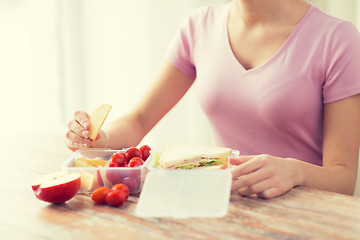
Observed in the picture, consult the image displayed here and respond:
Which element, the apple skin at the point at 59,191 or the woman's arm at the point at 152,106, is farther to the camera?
the woman's arm at the point at 152,106

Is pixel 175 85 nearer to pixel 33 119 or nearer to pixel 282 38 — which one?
pixel 282 38

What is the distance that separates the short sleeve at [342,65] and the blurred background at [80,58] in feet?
3.78

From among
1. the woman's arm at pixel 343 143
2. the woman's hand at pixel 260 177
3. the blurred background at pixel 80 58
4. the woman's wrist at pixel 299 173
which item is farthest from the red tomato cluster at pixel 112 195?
the blurred background at pixel 80 58

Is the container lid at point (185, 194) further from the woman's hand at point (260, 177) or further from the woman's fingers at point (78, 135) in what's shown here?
the woman's fingers at point (78, 135)

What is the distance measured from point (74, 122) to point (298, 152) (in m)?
0.65

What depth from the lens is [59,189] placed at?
2.99 ft

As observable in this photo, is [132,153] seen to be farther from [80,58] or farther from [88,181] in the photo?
[80,58]

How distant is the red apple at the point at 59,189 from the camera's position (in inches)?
36.0

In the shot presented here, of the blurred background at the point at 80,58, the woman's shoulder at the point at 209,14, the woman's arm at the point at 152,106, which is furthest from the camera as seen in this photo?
the blurred background at the point at 80,58

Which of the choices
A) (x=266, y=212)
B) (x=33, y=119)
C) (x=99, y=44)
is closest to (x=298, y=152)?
(x=266, y=212)

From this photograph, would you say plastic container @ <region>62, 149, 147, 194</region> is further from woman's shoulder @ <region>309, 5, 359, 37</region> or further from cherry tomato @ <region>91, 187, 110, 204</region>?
woman's shoulder @ <region>309, 5, 359, 37</region>

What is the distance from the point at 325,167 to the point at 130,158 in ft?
1.56

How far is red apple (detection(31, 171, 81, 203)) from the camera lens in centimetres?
91

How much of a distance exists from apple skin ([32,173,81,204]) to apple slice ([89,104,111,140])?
20cm
